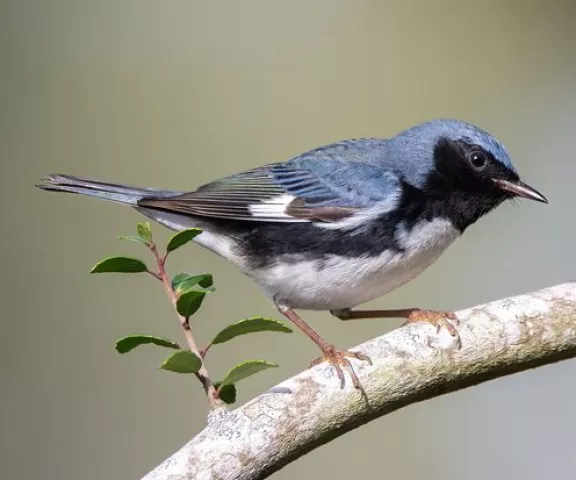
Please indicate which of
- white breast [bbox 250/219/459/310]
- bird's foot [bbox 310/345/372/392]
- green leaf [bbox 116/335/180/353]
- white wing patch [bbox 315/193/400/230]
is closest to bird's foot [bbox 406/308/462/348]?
white breast [bbox 250/219/459/310]

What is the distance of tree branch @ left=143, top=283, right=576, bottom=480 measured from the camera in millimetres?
2182

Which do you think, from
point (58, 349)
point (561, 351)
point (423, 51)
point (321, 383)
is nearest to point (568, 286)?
point (561, 351)

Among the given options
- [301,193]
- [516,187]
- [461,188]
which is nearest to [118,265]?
[301,193]

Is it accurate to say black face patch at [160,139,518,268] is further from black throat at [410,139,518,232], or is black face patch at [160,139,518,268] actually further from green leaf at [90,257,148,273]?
green leaf at [90,257,148,273]

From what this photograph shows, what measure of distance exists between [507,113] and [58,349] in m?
3.30

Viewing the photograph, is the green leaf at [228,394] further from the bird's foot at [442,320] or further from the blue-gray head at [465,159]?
the blue-gray head at [465,159]

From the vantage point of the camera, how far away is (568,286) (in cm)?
284

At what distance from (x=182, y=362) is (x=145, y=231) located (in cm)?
42

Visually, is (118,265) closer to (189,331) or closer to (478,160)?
(189,331)

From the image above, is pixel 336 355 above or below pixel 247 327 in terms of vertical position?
below

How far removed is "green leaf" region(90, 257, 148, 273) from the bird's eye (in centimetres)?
156

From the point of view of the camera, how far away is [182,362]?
2213mm

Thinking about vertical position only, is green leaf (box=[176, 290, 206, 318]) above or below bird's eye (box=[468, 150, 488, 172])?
below

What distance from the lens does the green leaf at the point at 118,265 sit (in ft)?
7.72
